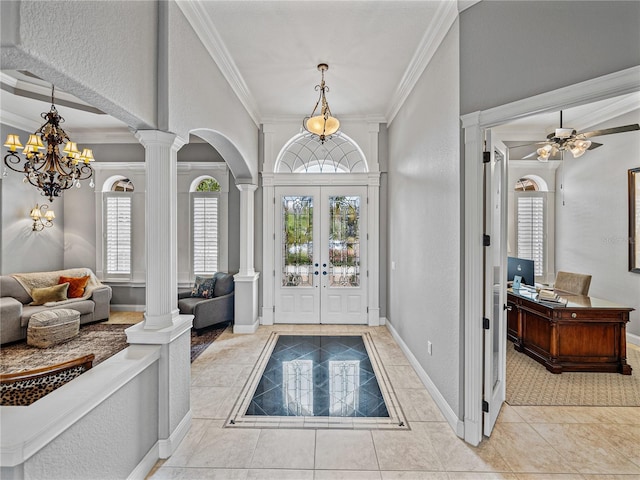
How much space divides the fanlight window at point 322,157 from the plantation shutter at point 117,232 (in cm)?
340

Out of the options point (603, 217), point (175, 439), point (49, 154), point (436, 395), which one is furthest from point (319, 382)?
point (603, 217)

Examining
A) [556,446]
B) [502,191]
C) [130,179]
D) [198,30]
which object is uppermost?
[198,30]

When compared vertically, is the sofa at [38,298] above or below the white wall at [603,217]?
below

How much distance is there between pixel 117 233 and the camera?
20.0 feet

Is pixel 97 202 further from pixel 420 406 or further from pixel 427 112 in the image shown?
pixel 420 406

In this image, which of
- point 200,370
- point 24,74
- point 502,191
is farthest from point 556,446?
→ point 24,74

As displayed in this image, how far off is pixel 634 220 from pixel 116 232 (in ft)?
28.2

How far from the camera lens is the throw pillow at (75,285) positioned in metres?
5.21

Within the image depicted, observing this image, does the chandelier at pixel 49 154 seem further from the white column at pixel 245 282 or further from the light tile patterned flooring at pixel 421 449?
the light tile patterned flooring at pixel 421 449

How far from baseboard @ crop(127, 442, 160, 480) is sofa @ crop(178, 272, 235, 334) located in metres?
2.66

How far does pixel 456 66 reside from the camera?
2.50 m

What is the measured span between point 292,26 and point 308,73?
85 cm

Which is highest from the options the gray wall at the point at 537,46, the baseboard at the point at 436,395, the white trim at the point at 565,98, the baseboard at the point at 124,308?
the gray wall at the point at 537,46

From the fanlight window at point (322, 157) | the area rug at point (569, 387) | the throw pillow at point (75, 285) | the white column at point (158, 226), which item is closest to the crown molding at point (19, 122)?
the throw pillow at point (75, 285)
